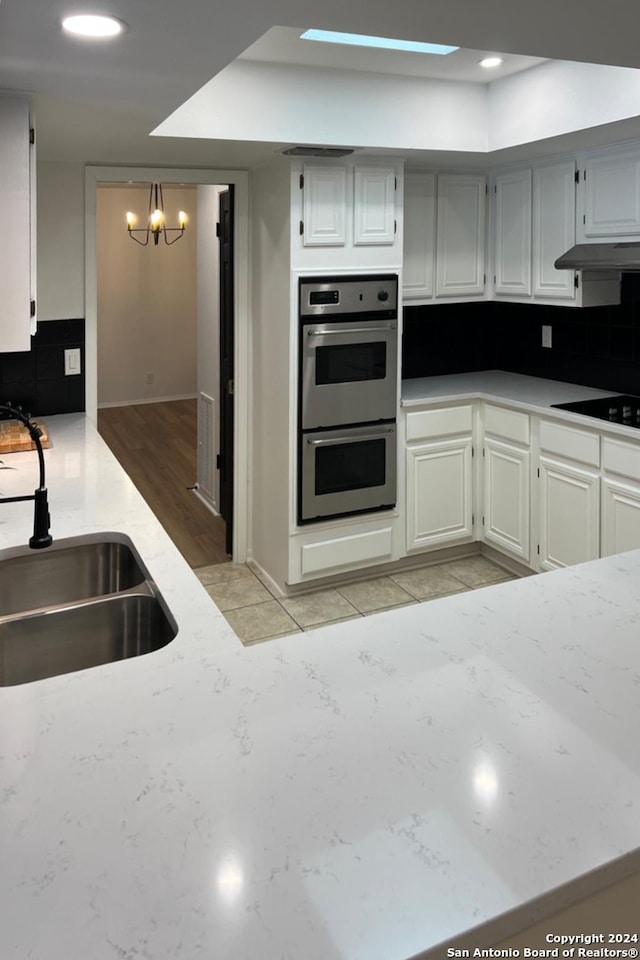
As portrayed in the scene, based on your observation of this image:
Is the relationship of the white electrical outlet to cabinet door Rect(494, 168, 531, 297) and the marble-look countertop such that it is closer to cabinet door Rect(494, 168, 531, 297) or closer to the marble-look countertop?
cabinet door Rect(494, 168, 531, 297)

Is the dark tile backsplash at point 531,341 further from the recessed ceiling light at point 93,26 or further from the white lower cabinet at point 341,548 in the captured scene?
the recessed ceiling light at point 93,26

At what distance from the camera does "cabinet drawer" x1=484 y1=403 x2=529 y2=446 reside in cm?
404

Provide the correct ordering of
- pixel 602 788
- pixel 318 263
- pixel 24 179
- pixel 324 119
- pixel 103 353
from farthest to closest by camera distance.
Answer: pixel 103 353 → pixel 318 263 → pixel 324 119 → pixel 24 179 → pixel 602 788

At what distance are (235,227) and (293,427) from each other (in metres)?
1.13

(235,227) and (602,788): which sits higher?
(235,227)

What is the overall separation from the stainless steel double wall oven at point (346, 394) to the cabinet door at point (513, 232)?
0.79m

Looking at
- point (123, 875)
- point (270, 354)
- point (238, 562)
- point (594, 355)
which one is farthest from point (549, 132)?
point (123, 875)

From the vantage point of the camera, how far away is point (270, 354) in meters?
4.00

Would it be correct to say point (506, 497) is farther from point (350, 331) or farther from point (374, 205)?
point (374, 205)

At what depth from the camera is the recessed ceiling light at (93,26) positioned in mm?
1487

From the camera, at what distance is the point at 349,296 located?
381 centimetres

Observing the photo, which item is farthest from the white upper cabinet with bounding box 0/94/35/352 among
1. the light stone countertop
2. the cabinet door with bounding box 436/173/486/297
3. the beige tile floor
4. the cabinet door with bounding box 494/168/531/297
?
the cabinet door with bounding box 494/168/531/297

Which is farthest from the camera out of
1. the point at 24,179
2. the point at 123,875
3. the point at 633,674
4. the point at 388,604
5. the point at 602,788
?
the point at 388,604

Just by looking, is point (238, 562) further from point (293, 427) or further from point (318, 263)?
point (318, 263)
